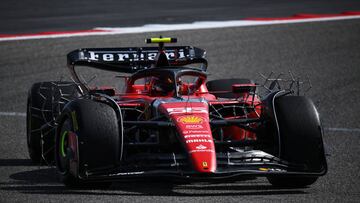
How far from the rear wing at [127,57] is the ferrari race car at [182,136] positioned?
88 centimetres

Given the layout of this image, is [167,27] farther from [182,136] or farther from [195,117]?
[182,136]

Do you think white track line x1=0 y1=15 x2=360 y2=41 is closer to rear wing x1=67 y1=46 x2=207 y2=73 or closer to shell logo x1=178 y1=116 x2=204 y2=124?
rear wing x1=67 y1=46 x2=207 y2=73

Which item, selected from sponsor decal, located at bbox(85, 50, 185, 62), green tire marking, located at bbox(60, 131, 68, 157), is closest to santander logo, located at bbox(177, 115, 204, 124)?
green tire marking, located at bbox(60, 131, 68, 157)

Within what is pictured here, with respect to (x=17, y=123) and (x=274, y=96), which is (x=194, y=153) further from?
(x=17, y=123)

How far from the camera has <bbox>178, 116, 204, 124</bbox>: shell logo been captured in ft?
29.8

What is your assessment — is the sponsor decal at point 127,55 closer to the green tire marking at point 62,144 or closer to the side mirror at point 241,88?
the side mirror at point 241,88

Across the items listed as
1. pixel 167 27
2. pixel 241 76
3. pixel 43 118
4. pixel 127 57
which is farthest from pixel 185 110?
pixel 167 27

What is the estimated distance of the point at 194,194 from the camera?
8750 mm

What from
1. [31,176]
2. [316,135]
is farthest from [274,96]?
[31,176]

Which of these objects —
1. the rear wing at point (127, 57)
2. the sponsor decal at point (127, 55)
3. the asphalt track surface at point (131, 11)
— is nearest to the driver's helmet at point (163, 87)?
the rear wing at point (127, 57)

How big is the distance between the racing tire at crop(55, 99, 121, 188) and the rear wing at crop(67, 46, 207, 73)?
2.38 metres

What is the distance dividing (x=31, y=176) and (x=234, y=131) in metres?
2.04

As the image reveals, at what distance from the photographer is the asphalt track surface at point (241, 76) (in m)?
8.82

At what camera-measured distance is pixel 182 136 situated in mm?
8875
